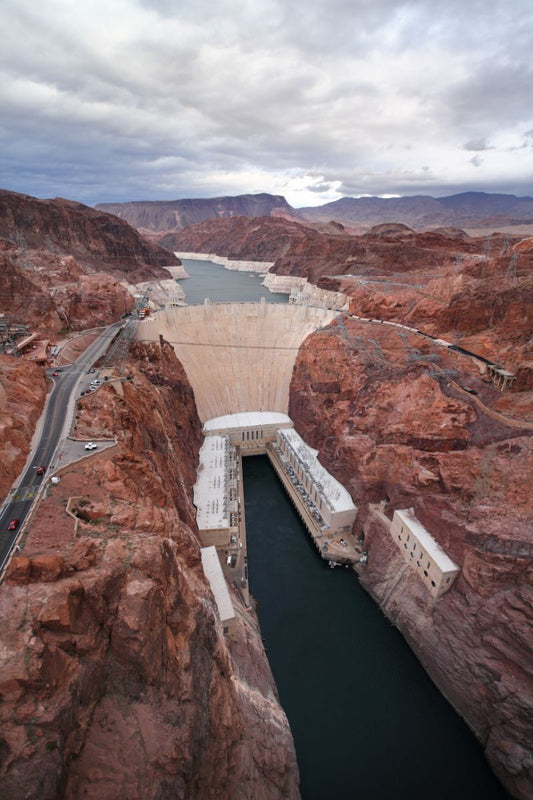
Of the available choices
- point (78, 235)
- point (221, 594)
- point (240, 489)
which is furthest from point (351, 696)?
point (78, 235)

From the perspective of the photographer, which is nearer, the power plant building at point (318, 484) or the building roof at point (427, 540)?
the building roof at point (427, 540)

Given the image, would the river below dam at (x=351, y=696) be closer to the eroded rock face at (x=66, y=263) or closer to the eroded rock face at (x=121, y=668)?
the eroded rock face at (x=121, y=668)

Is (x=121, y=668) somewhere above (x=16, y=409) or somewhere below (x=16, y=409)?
below

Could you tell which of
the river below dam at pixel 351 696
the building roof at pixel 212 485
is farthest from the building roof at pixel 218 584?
the river below dam at pixel 351 696

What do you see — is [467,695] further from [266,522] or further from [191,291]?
[191,291]

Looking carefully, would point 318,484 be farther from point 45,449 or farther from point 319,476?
point 45,449

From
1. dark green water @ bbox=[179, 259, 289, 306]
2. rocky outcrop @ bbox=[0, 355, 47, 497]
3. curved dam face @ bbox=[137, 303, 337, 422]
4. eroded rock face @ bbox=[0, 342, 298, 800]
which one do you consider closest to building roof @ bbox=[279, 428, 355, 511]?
curved dam face @ bbox=[137, 303, 337, 422]

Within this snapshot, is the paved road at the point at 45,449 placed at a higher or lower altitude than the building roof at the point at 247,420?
higher
